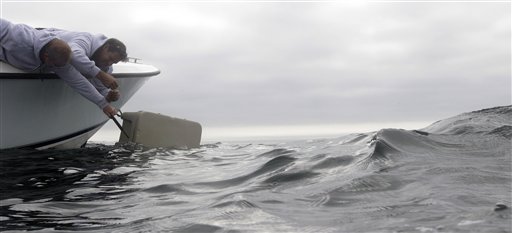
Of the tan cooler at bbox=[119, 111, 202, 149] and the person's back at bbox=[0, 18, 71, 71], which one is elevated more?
the person's back at bbox=[0, 18, 71, 71]

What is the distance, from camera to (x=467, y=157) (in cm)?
438

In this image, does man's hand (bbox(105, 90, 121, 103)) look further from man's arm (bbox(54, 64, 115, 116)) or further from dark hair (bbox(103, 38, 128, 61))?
dark hair (bbox(103, 38, 128, 61))

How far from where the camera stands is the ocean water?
2.59 meters

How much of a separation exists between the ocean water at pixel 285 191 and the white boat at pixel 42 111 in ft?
1.23

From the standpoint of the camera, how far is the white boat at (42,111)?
588 cm

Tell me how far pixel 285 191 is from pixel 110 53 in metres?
4.10

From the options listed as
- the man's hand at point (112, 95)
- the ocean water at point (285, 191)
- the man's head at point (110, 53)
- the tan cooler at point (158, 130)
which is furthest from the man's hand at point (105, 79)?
the ocean water at point (285, 191)

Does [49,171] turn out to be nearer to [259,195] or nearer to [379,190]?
[259,195]

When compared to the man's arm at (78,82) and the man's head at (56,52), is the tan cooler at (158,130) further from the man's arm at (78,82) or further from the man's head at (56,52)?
the man's head at (56,52)

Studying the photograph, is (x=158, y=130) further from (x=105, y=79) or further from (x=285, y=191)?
(x=285, y=191)

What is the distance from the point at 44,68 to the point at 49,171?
70.2 inches

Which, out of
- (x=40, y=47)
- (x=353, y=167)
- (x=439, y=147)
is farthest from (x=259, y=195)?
(x=40, y=47)

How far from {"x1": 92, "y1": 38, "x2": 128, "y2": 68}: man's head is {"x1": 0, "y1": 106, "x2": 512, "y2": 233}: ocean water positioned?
1563 millimetres

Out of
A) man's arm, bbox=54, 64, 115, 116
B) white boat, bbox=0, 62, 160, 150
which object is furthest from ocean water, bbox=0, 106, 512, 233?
man's arm, bbox=54, 64, 115, 116
